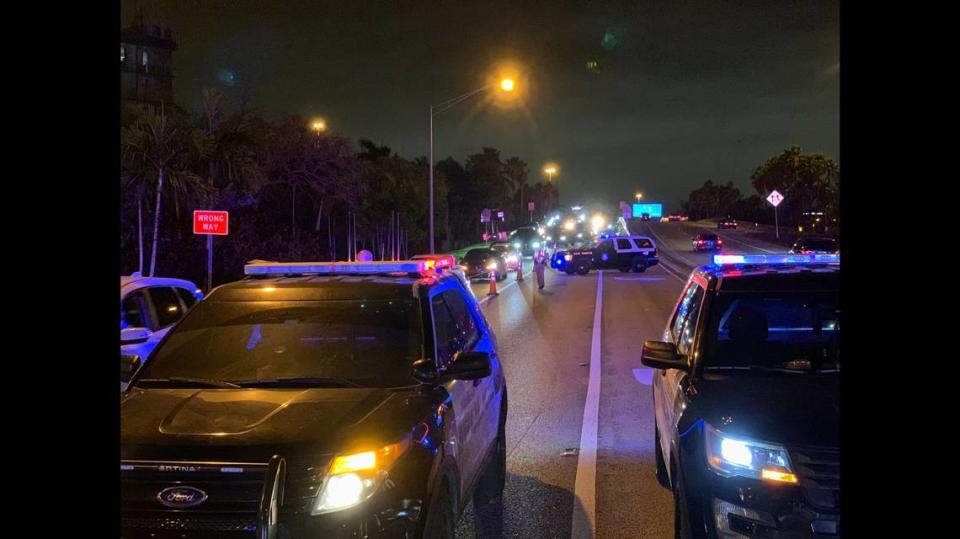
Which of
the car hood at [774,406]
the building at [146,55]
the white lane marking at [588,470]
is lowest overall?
the white lane marking at [588,470]

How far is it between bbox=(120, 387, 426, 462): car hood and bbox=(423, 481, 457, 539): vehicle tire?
0.39 m

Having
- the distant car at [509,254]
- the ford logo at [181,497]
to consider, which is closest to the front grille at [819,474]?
the ford logo at [181,497]

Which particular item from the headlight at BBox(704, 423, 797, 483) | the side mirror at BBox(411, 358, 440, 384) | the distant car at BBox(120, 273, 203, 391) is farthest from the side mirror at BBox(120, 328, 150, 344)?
the headlight at BBox(704, 423, 797, 483)

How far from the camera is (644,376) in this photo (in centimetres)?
1129

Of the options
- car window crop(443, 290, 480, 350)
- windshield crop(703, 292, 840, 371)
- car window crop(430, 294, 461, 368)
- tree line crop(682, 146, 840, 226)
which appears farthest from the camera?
tree line crop(682, 146, 840, 226)

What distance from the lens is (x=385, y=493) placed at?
3.38 meters

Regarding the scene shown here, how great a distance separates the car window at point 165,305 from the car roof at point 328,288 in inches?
142

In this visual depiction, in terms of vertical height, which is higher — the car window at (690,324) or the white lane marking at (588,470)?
the car window at (690,324)

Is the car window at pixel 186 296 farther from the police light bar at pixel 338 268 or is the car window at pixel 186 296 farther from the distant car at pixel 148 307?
the police light bar at pixel 338 268

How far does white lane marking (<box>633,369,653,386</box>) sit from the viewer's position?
35.5ft

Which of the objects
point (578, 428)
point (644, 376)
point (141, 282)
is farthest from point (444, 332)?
point (644, 376)

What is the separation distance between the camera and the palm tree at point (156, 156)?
65.9 feet

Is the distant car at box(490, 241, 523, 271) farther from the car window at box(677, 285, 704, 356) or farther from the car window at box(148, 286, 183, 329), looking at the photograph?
the car window at box(677, 285, 704, 356)

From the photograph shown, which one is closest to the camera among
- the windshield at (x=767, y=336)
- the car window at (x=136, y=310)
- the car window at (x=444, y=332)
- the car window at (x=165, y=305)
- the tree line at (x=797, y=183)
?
the car window at (x=444, y=332)
